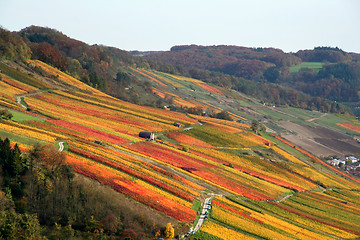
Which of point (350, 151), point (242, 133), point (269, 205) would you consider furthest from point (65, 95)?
point (350, 151)

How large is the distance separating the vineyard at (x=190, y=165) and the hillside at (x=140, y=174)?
0.94ft

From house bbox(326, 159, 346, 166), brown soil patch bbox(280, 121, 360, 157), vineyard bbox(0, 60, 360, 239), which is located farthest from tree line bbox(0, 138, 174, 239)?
brown soil patch bbox(280, 121, 360, 157)

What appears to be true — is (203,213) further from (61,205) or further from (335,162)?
(335,162)

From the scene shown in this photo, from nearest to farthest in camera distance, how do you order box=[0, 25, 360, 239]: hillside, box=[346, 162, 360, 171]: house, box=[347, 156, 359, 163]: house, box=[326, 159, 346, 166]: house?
box=[0, 25, 360, 239]: hillside → box=[326, 159, 346, 166]: house → box=[346, 162, 360, 171]: house → box=[347, 156, 359, 163]: house

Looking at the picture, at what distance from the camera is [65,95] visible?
333ft

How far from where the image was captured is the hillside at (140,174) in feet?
129

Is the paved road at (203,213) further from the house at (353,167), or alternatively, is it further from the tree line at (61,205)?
the house at (353,167)

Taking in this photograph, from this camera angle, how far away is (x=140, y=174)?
54.0 metres

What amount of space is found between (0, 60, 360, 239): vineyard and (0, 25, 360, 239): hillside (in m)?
0.29

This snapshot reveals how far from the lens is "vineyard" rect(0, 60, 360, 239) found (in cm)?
4959

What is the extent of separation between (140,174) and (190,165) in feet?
59.2

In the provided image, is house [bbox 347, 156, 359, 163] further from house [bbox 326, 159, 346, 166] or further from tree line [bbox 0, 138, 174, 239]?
tree line [bbox 0, 138, 174, 239]

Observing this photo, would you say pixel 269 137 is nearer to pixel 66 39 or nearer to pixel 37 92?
pixel 37 92

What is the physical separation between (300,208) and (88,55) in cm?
13826
